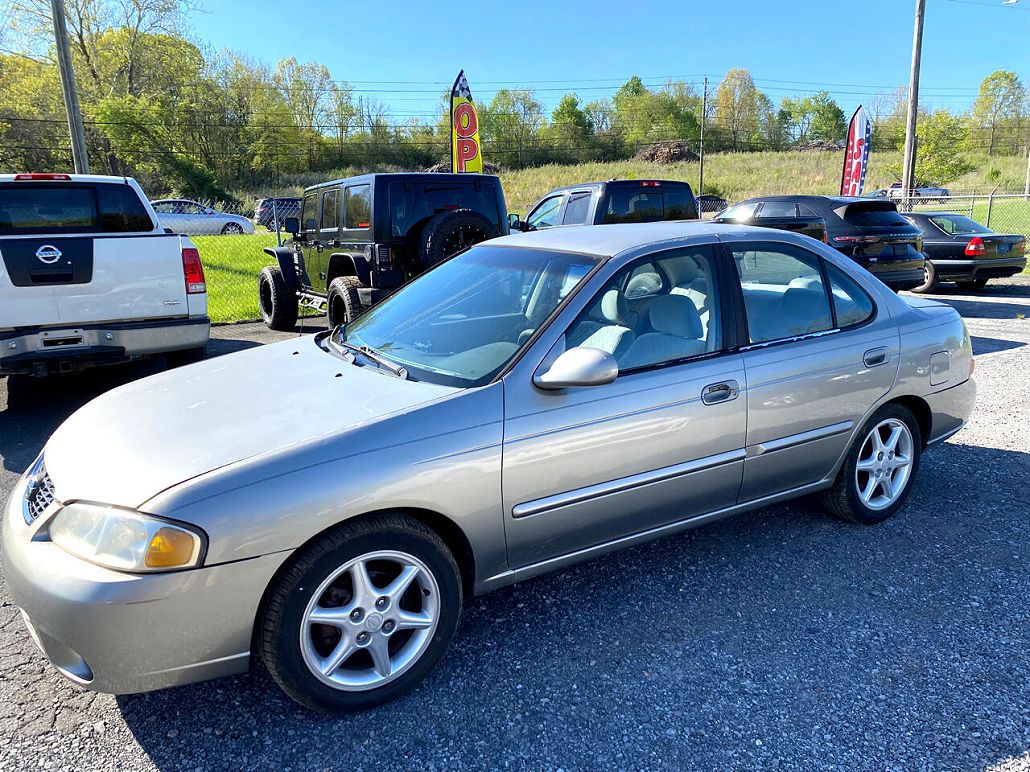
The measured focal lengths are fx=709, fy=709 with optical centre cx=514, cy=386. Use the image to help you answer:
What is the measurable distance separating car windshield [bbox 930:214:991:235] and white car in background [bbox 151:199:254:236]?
1874 cm

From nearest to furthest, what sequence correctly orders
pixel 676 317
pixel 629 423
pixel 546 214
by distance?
pixel 629 423 < pixel 676 317 < pixel 546 214

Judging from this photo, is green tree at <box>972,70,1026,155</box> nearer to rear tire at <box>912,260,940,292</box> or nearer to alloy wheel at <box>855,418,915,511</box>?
rear tire at <box>912,260,940,292</box>

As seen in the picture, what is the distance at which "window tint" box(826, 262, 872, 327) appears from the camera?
359 cm

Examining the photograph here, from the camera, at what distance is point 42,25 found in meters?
35.9

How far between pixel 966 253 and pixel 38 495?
565 inches

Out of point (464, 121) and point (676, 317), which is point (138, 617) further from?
point (464, 121)

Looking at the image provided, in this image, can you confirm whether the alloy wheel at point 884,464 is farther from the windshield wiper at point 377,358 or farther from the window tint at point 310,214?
the window tint at point 310,214

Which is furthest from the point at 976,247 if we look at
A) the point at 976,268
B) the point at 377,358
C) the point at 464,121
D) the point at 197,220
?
the point at 197,220

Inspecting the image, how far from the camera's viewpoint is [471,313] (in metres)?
3.17

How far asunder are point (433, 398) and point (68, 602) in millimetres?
1237

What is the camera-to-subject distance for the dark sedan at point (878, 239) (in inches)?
398

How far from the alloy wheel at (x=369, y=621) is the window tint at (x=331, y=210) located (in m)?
6.70

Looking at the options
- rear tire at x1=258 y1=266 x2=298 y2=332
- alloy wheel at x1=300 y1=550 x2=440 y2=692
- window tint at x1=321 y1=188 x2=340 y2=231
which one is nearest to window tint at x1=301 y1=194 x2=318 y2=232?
window tint at x1=321 y1=188 x2=340 y2=231

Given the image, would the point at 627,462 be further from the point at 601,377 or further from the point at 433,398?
the point at 433,398
